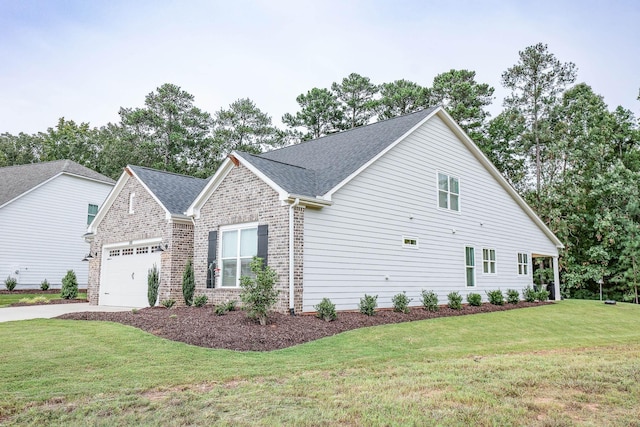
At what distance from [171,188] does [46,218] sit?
11.6 meters

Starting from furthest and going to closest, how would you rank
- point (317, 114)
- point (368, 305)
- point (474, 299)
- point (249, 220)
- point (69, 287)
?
point (317, 114) < point (69, 287) < point (474, 299) < point (249, 220) < point (368, 305)

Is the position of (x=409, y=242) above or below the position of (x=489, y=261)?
above

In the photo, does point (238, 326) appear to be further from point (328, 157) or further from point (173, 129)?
point (173, 129)

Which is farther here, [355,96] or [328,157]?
[355,96]

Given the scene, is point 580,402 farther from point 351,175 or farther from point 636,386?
point 351,175

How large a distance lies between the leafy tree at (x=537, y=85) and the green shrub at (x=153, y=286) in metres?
25.7

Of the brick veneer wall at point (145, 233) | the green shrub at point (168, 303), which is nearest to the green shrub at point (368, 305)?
the green shrub at point (168, 303)

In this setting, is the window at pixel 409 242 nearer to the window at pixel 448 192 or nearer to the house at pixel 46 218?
the window at pixel 448 192

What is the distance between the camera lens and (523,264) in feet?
63.6

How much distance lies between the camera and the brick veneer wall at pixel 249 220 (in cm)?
1070

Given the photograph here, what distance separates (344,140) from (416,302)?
6036 millimetres

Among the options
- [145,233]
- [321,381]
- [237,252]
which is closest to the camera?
[321,381]

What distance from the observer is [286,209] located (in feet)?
35.8

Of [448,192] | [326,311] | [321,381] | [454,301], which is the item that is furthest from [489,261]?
[321,381]
